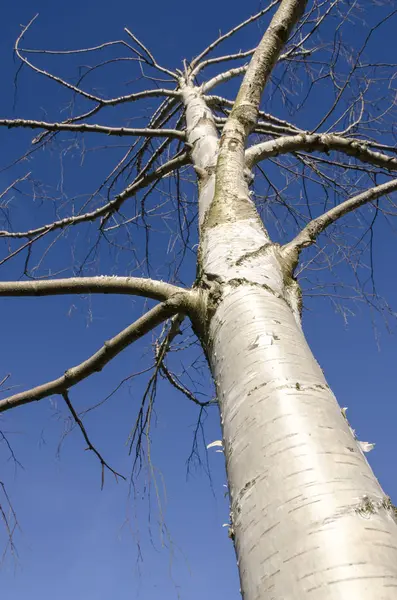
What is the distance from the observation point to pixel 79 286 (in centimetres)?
160

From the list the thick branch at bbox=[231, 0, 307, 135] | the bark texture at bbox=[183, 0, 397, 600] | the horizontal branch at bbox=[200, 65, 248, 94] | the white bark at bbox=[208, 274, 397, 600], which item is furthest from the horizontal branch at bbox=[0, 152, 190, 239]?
the white bark at bbox=[208, 274, 397, 600]

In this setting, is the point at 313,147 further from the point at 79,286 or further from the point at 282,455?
the point at 282,455

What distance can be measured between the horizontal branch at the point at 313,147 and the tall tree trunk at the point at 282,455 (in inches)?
28.3

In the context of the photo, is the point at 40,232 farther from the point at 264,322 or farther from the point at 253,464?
the point at 253,464

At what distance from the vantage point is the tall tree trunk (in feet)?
2.30

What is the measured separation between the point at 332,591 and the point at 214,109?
3.39m

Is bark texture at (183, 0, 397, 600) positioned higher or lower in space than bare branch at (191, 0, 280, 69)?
lower

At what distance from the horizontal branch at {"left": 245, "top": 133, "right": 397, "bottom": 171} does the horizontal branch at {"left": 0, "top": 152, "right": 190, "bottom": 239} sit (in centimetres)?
53

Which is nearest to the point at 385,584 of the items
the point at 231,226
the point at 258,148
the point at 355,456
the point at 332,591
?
the point at 332,591

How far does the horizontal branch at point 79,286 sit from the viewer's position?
1.60m

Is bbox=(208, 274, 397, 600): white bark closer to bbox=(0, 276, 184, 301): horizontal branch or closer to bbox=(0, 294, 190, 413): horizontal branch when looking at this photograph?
bbox=(0, 294, 190, 413): horizontal branch

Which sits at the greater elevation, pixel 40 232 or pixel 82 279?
pixel 40 232

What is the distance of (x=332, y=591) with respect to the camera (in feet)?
2.15

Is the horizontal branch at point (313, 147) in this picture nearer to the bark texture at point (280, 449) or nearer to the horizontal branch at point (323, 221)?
the horizontal branch at point (323, 221)
